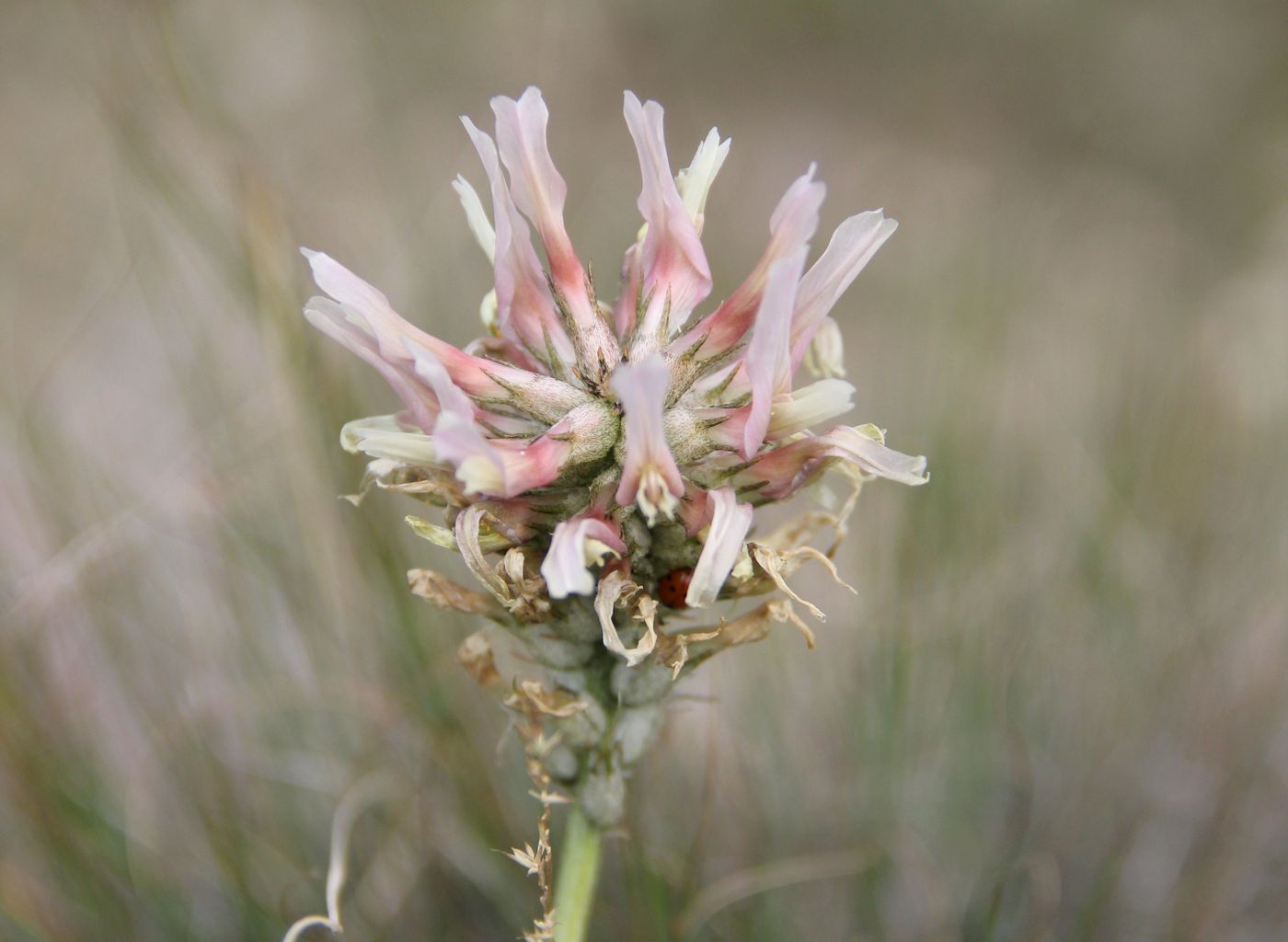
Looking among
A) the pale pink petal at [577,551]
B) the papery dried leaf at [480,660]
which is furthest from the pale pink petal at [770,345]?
the papery dried leaf at [480,660]

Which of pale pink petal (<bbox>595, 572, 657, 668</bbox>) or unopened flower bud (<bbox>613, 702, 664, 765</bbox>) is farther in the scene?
unopened flower bud (<bbox>613, 702, 664, 765</bbox>)

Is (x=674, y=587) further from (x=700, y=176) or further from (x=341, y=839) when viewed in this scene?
(x=341, y=839)

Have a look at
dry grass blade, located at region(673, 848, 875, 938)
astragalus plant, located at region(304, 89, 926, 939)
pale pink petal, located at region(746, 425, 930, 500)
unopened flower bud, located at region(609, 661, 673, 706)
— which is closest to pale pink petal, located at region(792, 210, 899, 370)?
astragalus plant, located at region(304, 89, 926, 939)

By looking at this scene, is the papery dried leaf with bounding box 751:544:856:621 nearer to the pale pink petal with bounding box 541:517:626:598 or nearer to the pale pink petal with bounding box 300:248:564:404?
the pale pink petal with bounding box 541:517:626:598

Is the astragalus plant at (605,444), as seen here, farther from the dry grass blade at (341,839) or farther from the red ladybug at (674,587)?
the dry grass blade at (341,839)

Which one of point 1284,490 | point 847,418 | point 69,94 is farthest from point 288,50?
point 1284,490

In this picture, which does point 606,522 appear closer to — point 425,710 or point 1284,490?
point 425,710

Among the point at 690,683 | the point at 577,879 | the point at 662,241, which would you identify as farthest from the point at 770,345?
the point at 690,683
